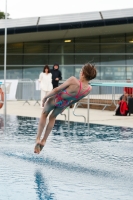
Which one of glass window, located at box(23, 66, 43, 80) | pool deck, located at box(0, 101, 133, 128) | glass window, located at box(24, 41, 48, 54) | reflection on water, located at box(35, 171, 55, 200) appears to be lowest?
reflection on water, located at box(35, 171, 55, 200)

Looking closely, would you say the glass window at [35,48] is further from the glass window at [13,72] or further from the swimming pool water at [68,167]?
the swimming pool water at [68,167]

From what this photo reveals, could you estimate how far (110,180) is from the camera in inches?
229

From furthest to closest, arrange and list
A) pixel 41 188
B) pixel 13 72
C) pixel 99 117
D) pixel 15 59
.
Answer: pixel 15 59 → pixel 13 72 → pixel 99 117 → pixel 41 188

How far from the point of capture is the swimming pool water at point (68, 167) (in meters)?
5.11

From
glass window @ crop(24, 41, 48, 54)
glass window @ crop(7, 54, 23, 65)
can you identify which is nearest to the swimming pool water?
glass window @ crop(7, 54, 23, 65)

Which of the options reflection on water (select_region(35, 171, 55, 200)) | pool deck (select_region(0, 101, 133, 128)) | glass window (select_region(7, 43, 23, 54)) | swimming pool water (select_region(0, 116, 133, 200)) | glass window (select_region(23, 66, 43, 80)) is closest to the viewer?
reflection on water (select_region(35, 171, 55, 200))

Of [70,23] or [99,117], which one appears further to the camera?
[70,23]

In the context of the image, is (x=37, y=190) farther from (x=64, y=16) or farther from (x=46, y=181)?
(x=64, y=16)

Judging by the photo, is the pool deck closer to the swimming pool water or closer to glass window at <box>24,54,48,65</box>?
the swimming pool water

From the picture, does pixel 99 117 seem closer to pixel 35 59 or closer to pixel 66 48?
pixel 35 59

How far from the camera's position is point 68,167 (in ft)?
22.0

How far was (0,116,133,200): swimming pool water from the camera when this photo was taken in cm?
511

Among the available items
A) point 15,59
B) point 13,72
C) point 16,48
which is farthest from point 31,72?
point 16,48

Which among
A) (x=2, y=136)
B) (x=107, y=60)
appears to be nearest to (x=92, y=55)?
(x=107, y=60)
